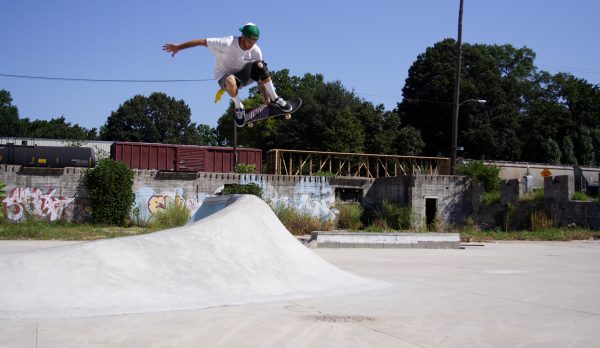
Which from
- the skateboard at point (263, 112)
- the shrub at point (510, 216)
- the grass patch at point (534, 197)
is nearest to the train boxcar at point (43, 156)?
Result: the skateboard at point (263, 112)

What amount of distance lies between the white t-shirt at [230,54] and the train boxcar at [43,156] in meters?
19.0

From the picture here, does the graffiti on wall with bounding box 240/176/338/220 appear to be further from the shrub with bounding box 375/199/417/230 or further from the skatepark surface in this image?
the skatepark surface

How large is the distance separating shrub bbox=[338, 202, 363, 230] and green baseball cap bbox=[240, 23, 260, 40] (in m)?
20.3

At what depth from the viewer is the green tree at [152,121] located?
78188 millimetres

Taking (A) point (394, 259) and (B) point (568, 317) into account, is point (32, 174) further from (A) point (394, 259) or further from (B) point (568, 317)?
(B) point (568, 317)

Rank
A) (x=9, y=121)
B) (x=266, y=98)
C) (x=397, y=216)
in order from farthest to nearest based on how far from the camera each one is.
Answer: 1. (x=9, y=121)
2. (x=397, y=216)
3. (x=266, y=98)

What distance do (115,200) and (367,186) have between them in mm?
12804

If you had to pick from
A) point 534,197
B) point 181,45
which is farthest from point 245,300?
point 534,197

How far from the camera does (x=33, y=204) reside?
2538cm

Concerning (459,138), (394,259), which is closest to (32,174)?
(394,259)

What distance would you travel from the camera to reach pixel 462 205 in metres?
29.1

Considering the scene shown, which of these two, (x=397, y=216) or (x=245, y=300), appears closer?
(x=245, y=300)

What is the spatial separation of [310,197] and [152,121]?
55.5m

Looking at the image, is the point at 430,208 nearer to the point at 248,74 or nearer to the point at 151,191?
the point at 151,191
